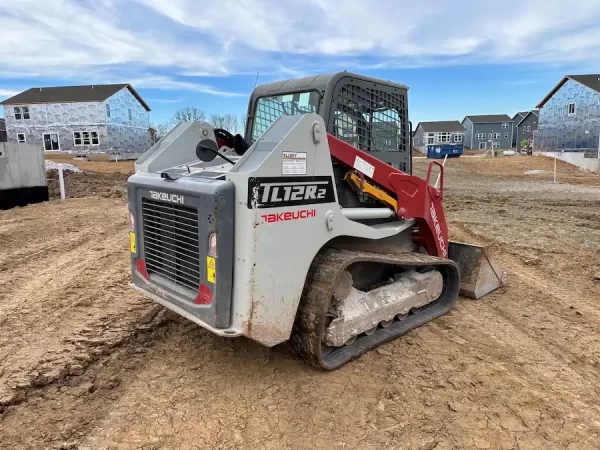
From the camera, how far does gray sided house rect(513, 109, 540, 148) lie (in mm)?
65062

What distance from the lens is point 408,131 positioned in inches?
185

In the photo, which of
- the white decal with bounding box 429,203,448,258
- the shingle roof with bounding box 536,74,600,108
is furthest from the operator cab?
the shingle roof with bounding box 536,74,600,108

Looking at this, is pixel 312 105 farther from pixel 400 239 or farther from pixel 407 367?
pixel 407 367

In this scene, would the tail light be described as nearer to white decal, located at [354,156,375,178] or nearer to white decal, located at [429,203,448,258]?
white decal, located at [354,156,375,178]

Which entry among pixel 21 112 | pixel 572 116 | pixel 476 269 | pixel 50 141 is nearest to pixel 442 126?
pixel 572 116

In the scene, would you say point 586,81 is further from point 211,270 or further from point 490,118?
point 211,270

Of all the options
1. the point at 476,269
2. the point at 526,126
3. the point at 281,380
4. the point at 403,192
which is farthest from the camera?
the point at 526,126

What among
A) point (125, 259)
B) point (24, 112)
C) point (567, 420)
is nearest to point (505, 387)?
point (567, 420)

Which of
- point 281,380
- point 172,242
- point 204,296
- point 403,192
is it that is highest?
point 403,192

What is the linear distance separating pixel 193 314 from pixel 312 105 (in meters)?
2.00

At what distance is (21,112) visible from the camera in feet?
146

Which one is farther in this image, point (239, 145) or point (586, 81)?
point (586, 81)

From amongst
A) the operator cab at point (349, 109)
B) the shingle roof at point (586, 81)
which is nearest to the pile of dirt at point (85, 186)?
the operator cab at point (349, 109)

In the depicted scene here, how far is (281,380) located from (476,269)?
2970mm
